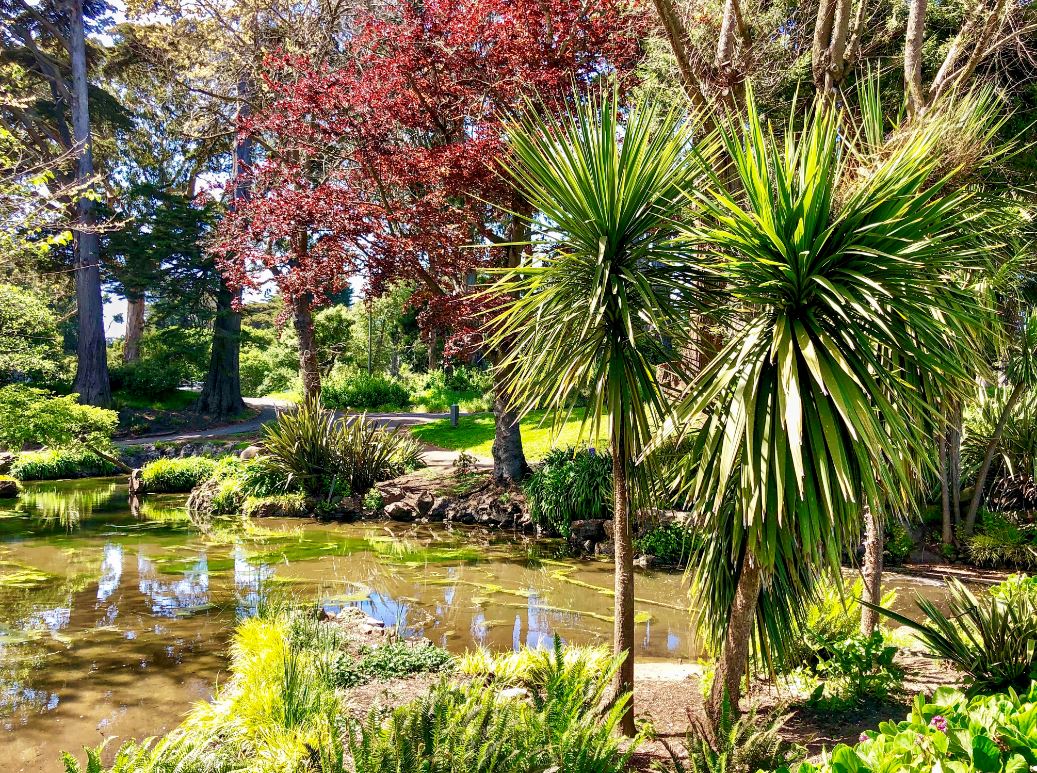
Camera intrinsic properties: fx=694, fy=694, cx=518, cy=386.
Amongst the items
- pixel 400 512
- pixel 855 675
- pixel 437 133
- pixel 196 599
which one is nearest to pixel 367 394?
pixel 400 512

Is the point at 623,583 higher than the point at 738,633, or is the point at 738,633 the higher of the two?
the point at 623,583

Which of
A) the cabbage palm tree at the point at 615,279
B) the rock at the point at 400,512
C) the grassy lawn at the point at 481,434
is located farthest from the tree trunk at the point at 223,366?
the cabbage palm tree at the point at 615,279

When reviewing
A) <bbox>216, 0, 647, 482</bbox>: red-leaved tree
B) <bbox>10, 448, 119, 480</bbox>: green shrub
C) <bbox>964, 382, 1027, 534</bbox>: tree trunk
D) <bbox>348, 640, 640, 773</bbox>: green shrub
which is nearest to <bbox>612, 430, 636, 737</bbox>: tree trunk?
<bbox>348, 640, 640, 773</bbox>: green shrub

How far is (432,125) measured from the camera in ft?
38.0

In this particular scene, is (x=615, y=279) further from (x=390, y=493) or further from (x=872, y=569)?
(x=390, y=493)

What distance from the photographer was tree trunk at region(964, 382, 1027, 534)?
9.08m

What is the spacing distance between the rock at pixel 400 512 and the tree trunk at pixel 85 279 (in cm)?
1614

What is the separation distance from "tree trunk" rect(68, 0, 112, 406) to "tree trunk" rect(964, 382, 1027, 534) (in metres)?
25.1

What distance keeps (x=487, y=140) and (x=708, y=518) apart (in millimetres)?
7685

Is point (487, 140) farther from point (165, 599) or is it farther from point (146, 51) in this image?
point (146, 51)

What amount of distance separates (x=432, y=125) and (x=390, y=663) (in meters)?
8.94

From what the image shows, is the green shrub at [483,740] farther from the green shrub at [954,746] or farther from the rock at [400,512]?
the rock at [400,512]

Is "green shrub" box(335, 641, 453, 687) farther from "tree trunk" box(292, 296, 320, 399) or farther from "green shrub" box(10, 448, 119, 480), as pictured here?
"green shrub" box(10, 448, 119, 480)

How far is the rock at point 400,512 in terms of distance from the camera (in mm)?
13055
